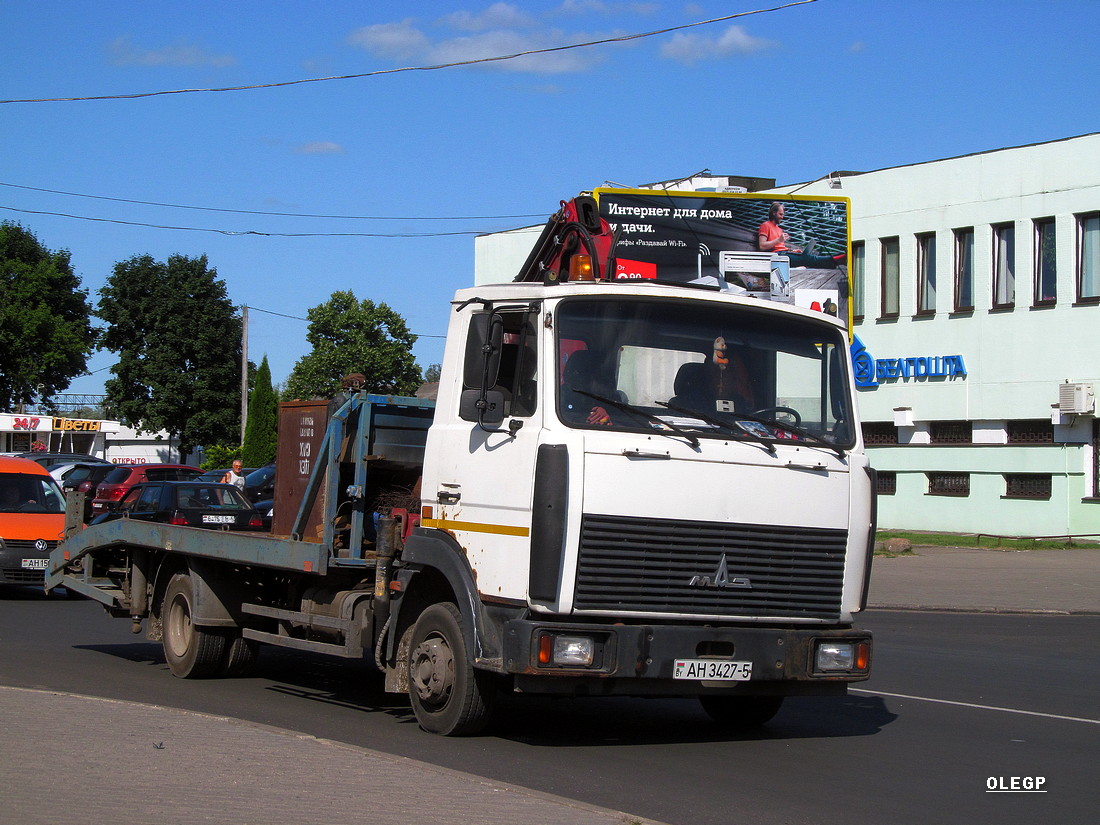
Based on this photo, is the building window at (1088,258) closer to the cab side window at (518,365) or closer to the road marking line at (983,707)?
the road marking line at (983,707)

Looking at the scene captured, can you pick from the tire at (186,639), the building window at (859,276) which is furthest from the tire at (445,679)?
the building window at (859,276)

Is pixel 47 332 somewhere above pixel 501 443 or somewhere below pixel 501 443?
above

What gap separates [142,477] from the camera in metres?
31.8

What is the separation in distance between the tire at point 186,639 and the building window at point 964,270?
968 inches

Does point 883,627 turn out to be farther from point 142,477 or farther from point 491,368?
point 142,477

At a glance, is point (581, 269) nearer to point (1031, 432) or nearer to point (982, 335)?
point (1031, 432)

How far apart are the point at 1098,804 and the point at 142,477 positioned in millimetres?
28384

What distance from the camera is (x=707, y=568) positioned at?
23.5 ft

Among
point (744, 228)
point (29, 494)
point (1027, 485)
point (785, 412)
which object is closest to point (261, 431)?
point (744, 228)

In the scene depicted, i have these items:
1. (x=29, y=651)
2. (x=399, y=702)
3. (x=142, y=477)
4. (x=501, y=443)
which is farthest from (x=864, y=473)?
(x=142, y=477)

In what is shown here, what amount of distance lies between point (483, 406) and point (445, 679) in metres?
1.65

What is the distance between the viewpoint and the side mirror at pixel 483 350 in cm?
735

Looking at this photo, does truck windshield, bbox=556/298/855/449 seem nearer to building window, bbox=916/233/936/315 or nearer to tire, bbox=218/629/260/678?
tire, bbox=218/629/260/678

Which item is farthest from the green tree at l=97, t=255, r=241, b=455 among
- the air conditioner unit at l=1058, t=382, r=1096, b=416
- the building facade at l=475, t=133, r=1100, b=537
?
the air conditioner unit at l=1058, t=382, r=1096, b=416
